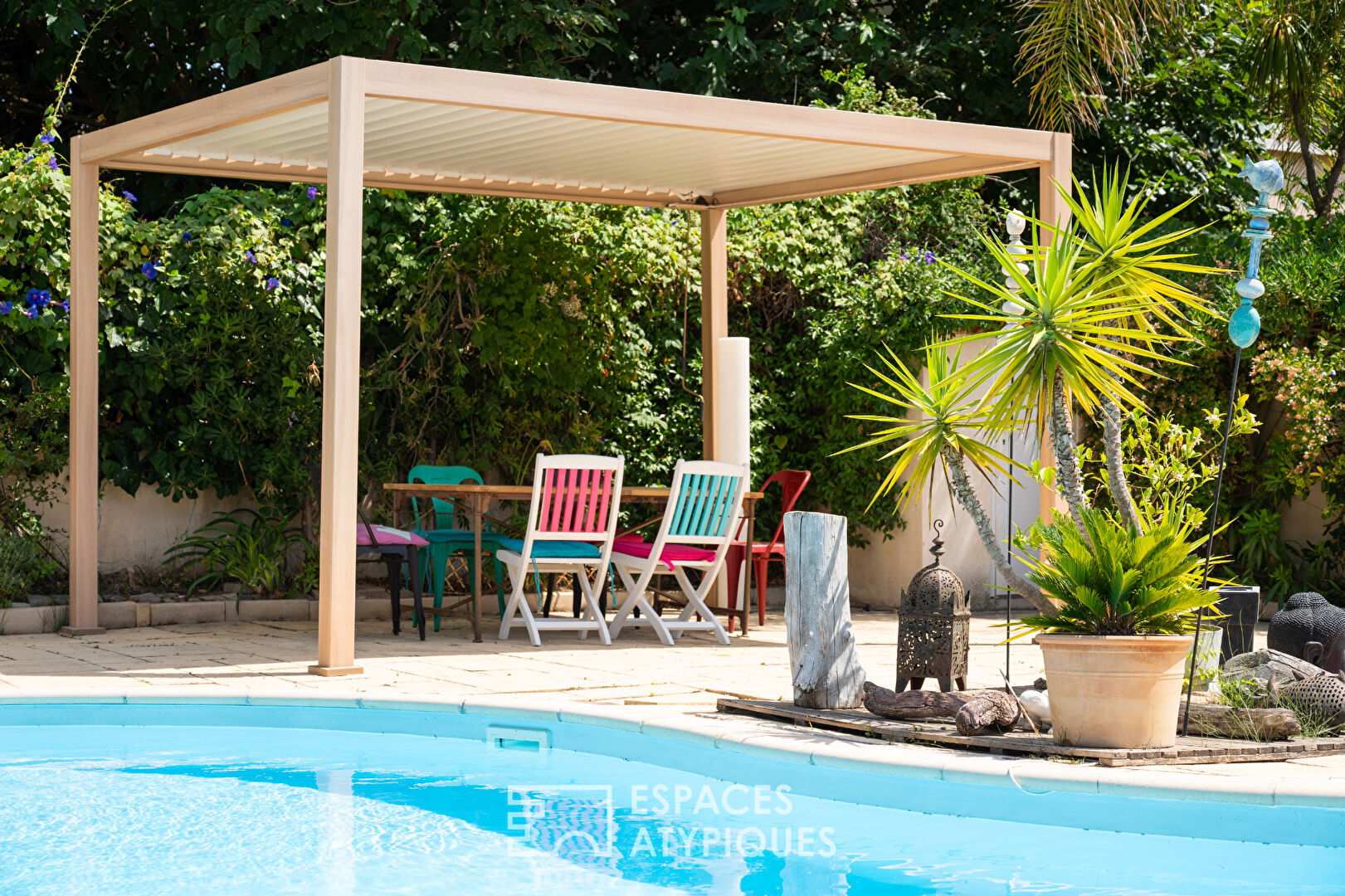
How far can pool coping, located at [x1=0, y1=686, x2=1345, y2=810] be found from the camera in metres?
4.29

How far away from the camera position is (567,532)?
7.72 meters

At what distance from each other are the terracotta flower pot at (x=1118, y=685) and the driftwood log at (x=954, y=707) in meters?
0.30

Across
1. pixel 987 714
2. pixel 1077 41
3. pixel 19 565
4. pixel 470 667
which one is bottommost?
pixel 470 667

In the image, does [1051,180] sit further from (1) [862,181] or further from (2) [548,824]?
(2) [548,824]

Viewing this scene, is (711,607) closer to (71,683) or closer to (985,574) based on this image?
(985,574)

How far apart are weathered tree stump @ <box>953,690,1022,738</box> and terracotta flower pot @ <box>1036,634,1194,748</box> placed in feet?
0.96

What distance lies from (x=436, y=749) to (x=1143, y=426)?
2.99 meters

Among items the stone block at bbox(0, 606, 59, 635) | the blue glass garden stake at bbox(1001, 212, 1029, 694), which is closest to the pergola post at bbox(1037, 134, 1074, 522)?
the blue glass garden stake at bbox(1001, 212, 1029, 694)

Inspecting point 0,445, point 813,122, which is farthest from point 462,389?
point 813,122

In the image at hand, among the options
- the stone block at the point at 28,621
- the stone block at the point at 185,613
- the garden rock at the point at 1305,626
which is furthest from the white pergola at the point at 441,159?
the garden rock at the point at 1305,626

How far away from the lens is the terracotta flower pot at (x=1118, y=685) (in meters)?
4.71

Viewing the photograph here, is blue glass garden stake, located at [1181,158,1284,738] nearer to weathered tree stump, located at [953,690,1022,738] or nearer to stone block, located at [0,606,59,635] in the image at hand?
weathered tree stump, located at [953,690,1022,738]

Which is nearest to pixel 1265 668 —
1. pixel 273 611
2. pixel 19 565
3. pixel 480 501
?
pixel 480 501

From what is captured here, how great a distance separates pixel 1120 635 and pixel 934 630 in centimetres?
118
